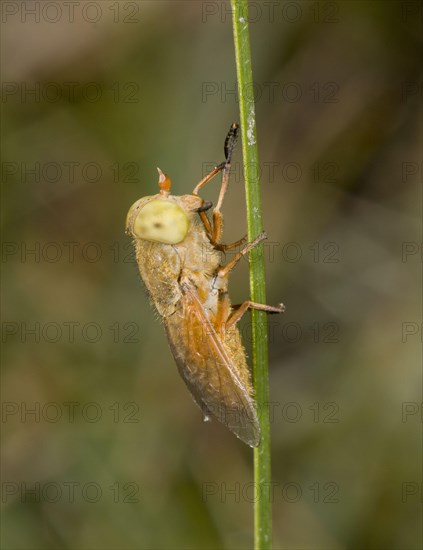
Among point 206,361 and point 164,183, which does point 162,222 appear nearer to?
point 164,183

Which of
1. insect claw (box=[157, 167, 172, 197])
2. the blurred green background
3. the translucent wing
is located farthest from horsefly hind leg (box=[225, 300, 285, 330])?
the blurred green background

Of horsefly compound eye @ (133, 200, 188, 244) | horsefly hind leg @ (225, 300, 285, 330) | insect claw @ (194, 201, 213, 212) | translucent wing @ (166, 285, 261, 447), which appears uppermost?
insect claw @ (194, 201, 213, 212)

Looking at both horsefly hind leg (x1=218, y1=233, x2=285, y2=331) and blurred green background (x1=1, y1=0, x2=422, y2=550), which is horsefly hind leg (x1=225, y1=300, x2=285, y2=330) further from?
blurred green background (x1=1, y1=0, x2=422, y2=550)

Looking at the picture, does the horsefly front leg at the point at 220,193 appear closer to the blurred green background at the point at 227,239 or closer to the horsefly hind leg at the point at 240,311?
the horsefly hind leg at the point at 240,311

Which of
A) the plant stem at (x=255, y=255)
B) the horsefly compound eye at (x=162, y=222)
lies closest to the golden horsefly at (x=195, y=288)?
the horsefly compound eye at (x=162, y=222)

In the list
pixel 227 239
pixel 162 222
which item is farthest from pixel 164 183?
pixel 227 239

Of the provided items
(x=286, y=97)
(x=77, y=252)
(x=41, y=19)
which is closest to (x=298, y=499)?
(x=77, y=252)

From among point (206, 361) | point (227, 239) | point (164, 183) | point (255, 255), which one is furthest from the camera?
point (227, 239)
